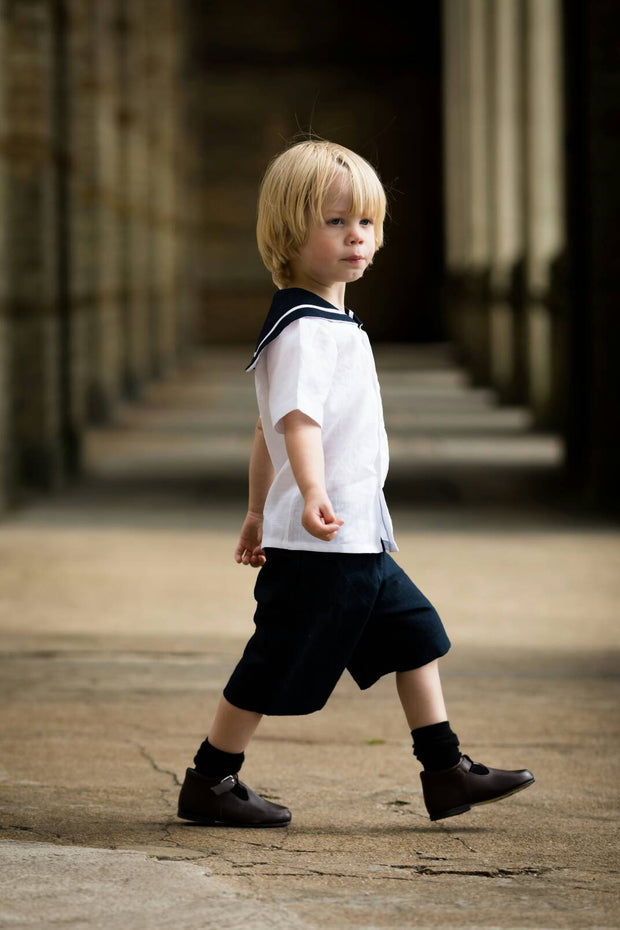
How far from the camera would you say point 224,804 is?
3.81 meters

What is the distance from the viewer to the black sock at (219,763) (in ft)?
12.5

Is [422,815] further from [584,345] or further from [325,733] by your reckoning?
[584,345]

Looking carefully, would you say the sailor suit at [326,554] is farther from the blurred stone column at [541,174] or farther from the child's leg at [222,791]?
the blurred stone column at [541,174]

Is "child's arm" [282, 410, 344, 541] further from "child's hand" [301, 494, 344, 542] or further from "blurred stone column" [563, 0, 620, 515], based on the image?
"blurred stone column" [563, 0, 620, 515]

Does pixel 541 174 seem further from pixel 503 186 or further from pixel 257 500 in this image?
pixel 257 500

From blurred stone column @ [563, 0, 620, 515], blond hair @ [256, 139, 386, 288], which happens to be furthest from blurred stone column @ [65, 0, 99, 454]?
blond hair @ [256, 139, 386, 288]

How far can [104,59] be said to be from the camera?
18391 mm

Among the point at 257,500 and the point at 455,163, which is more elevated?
the point at 455,163

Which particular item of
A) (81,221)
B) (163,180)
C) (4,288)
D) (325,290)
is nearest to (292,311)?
(325,290)

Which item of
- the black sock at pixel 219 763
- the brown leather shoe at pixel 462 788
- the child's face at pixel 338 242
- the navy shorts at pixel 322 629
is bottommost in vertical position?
the brown leather shoe at pixel 462 788

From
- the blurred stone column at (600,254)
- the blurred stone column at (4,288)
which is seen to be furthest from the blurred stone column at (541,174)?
the blurred stone column at (4,288)

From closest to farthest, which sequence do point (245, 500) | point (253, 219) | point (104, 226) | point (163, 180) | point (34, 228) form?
point (245, 500)
point (34, 228)
point (104, 226)
point (163, 180)
point (253, 219)

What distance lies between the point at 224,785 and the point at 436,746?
0.47 m

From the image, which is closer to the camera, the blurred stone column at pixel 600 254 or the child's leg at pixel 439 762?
the child's leg at pixel 439 762
